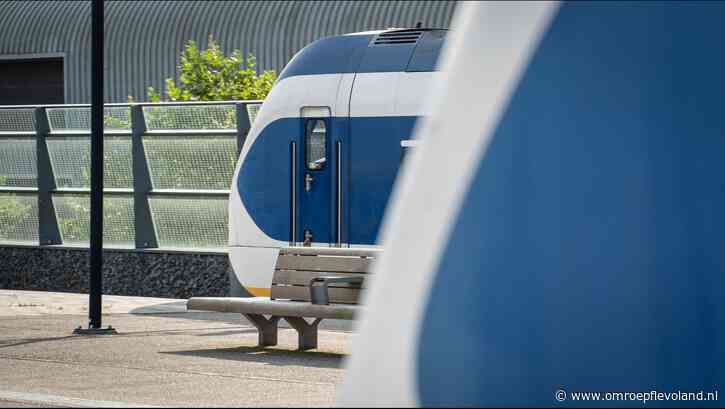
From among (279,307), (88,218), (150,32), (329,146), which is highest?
(150,32)

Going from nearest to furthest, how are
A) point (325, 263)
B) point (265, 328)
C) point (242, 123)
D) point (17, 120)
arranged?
point (325, 263)
point (265, 328)
point (242, 123)
point (17, 120)

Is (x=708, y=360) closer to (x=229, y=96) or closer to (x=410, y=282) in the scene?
(x=410, y=282)

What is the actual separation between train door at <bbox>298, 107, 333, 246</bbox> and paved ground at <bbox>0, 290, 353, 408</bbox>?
917 mm

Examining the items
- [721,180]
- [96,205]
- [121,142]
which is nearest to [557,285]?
[721,180]

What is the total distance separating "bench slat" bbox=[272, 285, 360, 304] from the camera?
10031 millimetres

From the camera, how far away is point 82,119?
16.8 meters

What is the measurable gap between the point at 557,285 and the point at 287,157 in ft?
32.0

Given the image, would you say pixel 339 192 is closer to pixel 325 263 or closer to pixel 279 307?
pixel 325 263

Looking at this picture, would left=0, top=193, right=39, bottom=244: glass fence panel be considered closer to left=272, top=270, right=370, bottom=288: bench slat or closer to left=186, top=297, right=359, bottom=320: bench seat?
left=186, top=297, right=359, bottom=320: bench seat

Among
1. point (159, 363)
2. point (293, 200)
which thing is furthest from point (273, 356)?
point (293, 200)

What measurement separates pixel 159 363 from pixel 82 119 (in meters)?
8.08

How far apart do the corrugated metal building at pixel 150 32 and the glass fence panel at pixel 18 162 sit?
11.9 m

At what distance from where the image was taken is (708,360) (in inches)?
173

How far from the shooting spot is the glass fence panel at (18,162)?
17.1 metres
